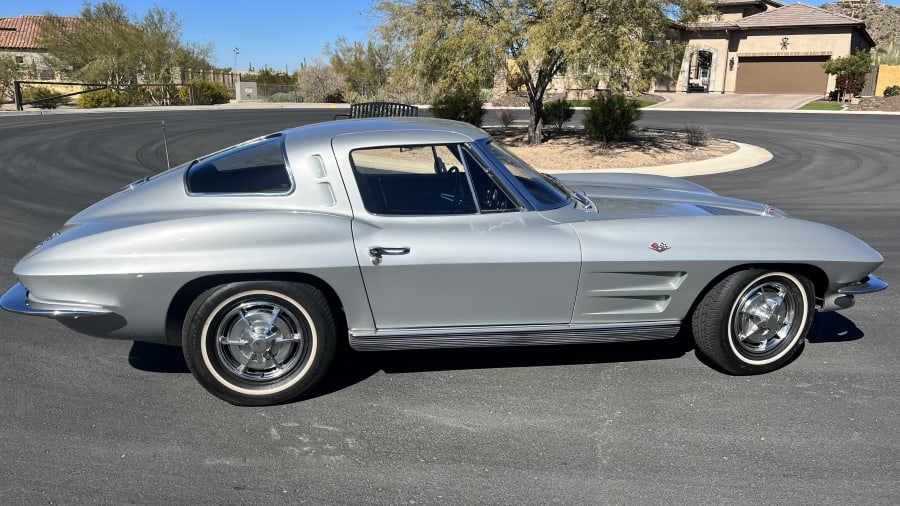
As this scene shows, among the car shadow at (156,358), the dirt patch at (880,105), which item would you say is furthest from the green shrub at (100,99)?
the dirt patch at (880,105)

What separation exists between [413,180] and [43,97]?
38.3 m

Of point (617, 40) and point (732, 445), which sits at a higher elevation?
point (617, 40)

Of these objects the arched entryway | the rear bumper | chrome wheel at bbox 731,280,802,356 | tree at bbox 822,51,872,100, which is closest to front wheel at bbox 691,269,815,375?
chrome wheel at bbox 731,280,802,356

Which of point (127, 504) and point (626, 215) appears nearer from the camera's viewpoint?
point (127, 504)

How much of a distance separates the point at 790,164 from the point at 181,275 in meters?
14.1

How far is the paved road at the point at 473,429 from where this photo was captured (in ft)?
9.62

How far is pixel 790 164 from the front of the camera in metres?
14.2

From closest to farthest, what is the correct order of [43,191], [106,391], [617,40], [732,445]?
[732,445]
[106,391]
[43,191]
[617,40]

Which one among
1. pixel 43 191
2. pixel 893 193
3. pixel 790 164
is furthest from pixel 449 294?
pixel 790 164

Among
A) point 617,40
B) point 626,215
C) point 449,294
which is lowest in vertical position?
point 449,294

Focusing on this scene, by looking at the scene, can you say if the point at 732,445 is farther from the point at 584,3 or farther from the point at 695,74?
the point at 695,74

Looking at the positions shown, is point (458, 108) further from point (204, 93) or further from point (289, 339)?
point (204, 93)

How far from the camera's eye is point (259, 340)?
11.7 feet

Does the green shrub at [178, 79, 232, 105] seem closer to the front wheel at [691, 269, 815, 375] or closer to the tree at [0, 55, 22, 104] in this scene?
the tree at [0, 55, 22, 104]
